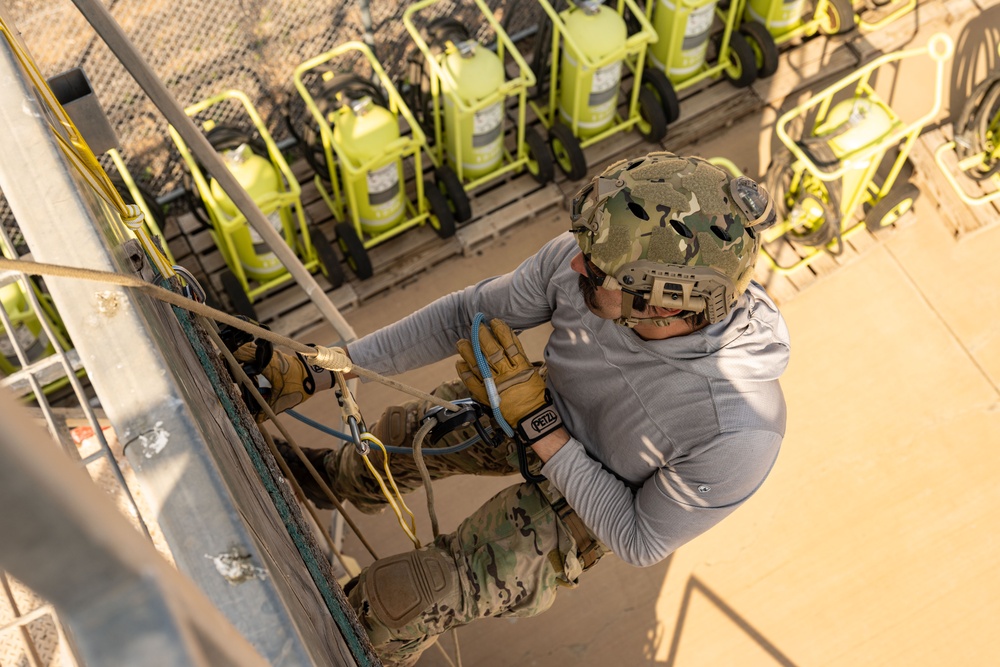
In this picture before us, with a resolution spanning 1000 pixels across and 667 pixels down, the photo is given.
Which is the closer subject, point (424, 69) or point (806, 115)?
point (424, 69)

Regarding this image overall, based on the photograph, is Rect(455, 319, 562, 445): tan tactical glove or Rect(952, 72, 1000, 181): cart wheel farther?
Rect(952, 72, 1000, 181): cart wheel

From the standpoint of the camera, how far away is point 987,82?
4.92m

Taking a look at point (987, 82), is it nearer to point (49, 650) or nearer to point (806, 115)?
point (806, 115)

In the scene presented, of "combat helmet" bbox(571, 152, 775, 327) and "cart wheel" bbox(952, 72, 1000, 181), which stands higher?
"combat helmet" bbox(571, 152, 775, 327)

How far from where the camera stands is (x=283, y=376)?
2.52 meters

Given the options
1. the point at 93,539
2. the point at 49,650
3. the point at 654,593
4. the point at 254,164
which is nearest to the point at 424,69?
the point at 254,164

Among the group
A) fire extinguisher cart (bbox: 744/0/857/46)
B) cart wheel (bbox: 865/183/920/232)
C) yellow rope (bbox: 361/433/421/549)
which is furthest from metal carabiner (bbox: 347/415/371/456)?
fire extinguisher cart (bbox: 744/0/857/46)

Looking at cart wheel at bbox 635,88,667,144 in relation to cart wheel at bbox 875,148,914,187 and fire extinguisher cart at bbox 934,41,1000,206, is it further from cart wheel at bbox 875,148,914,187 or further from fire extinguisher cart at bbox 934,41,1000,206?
fire extinguisher cart at bbox 934,41,1000,206

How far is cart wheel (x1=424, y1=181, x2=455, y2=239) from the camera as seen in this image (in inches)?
186

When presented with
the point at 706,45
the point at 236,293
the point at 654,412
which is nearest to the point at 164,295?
the point at 654,412

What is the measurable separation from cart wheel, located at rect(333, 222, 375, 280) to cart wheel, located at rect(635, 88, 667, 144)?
6.11ft

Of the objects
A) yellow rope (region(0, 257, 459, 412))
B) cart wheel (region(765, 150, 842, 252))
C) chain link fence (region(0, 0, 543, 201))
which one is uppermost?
chain link fence (region(0, 0, 543, 201))

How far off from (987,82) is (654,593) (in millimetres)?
3461

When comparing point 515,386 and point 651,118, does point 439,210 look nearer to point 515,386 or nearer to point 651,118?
point 651,118
